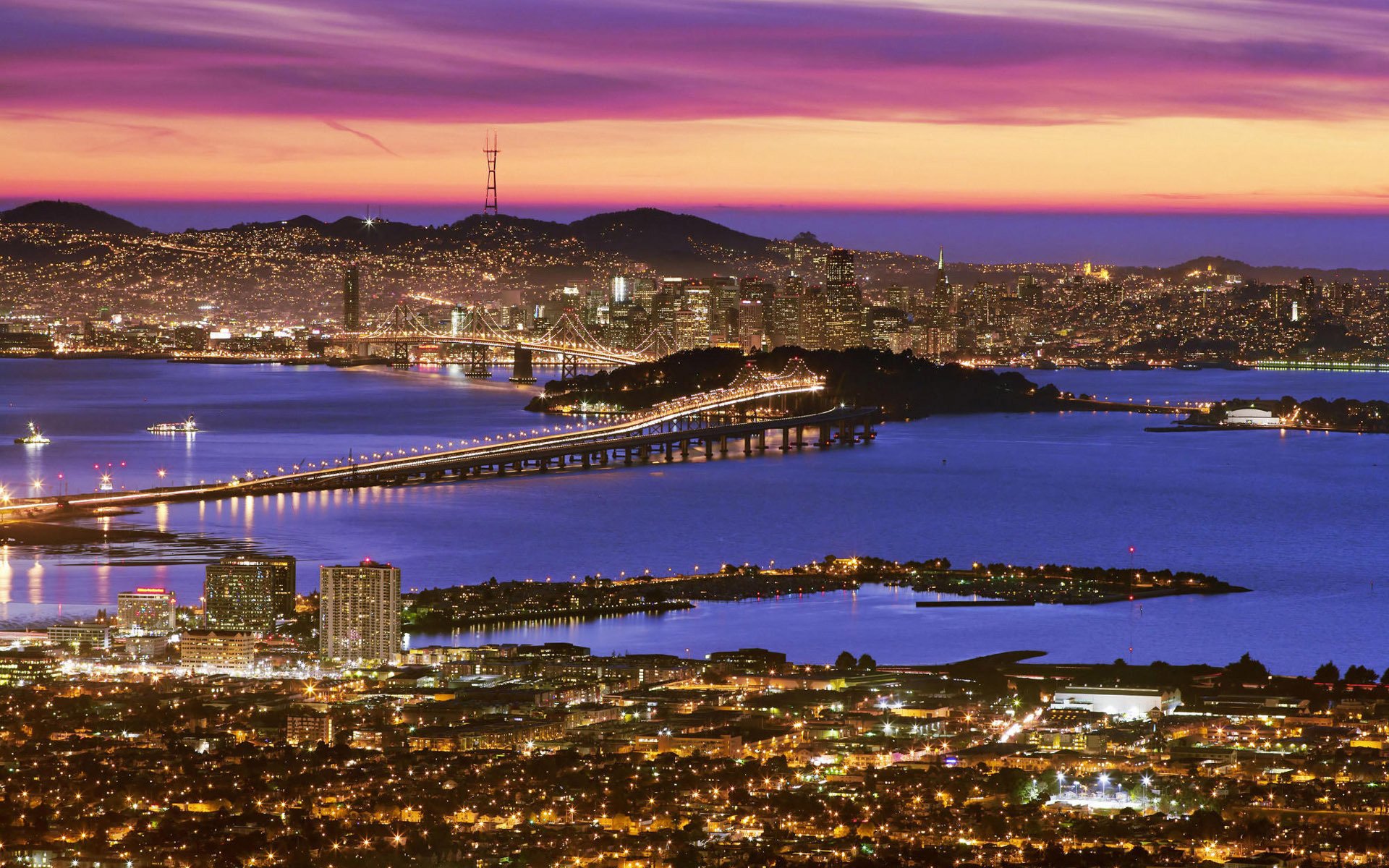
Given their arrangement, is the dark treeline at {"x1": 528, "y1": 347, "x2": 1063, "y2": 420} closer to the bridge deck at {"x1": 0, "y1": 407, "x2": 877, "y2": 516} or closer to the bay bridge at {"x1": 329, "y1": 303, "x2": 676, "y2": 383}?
the bay bridge at {"x1": 329, "y1": 303, "x2": 676, "y2": 383}

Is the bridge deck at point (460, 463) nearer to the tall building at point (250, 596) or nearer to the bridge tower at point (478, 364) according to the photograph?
the tall building at point (250, 596)

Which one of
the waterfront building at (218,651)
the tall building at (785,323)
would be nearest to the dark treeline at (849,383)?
the tall building at (785,323)

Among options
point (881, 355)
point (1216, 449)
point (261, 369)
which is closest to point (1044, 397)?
point (881, 355)

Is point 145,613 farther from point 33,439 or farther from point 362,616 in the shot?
point 33,439

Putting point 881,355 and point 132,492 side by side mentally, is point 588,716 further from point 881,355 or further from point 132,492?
point 881,355

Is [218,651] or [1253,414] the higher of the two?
[1253,414]

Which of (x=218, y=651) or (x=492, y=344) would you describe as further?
(x=492, y=344)

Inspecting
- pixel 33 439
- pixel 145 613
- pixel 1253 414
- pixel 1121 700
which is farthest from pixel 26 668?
pixel 1253 414

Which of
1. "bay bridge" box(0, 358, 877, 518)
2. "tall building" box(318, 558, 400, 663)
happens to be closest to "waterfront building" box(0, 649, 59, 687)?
"tall building" box(318, 558, 400, 663)
